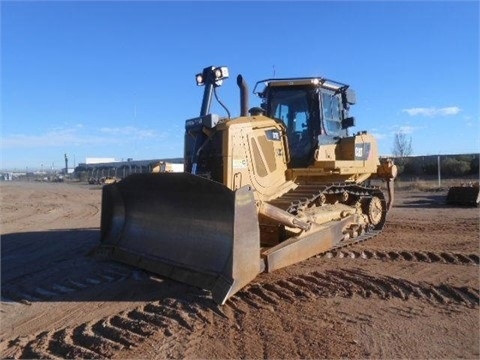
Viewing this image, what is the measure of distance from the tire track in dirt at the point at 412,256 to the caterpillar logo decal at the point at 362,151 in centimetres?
201

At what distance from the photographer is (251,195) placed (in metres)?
5.52

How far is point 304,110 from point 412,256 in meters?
3.14

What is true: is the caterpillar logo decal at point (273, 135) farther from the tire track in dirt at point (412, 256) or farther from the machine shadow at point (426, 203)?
the machine shadow at point (426, 203)

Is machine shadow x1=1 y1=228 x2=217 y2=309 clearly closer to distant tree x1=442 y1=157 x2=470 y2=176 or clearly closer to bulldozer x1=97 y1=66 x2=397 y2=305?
bulldozer x1=97 y1=66 x2=397 y2=305

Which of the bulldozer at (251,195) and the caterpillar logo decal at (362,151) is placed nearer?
the bulldozer at (251,195)

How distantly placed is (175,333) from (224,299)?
2.72 feet

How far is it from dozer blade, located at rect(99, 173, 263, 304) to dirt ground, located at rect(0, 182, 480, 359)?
0.74 ft

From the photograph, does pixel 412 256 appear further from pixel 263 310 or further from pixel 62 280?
pixel 62 280

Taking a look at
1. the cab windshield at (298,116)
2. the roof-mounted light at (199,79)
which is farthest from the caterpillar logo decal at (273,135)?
the roof-mounted light at (199,79)

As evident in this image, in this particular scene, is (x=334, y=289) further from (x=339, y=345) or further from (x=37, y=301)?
(x=37, y=301)

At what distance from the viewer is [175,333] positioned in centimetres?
431

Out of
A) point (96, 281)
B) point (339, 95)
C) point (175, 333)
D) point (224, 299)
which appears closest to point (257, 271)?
point (224, 299)

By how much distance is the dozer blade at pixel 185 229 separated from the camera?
535cm

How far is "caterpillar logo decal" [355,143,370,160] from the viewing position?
28.8 ft
